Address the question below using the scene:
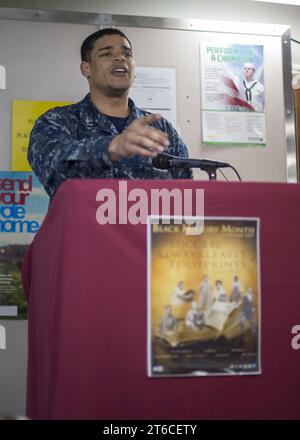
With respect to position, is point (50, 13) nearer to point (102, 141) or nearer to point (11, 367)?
point (11, 367)

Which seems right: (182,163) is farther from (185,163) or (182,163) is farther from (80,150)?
(80,150)

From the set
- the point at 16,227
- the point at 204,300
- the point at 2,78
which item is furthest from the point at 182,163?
the point at 2,78

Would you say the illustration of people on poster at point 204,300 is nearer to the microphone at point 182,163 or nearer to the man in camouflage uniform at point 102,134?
the man in camouflage uniform at point 102,134

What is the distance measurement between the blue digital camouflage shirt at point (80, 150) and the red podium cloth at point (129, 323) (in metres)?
0.23

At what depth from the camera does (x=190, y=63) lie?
2955 mm

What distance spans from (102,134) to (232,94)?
1190mm

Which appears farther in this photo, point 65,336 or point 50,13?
A: point 50,13

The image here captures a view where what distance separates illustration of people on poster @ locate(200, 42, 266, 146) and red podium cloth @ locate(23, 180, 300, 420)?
183 cm

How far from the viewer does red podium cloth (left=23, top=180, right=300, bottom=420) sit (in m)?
1.07

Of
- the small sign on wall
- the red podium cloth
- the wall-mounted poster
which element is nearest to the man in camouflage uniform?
the red podium cloth

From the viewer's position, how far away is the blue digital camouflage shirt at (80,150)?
1345mm

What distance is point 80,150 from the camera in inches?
52.9

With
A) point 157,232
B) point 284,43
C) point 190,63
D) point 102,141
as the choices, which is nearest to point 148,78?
point 190,63
